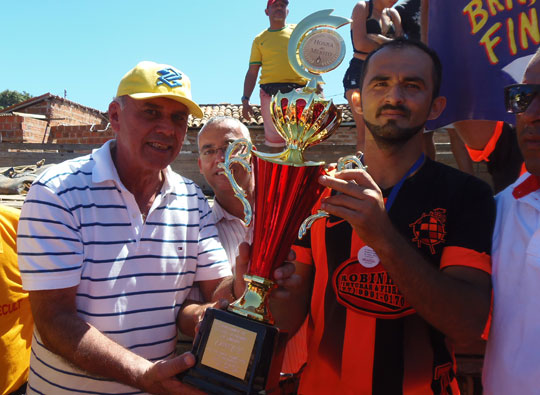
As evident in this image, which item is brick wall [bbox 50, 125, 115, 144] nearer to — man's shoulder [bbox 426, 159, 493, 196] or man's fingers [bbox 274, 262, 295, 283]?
man's fingers [bbox 274, 262, 295, 283]

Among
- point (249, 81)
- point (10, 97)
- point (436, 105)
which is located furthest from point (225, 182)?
point (10, 97)

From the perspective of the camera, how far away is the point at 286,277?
1331 millimetres

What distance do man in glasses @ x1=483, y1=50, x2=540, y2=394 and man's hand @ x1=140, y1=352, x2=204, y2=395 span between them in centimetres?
92

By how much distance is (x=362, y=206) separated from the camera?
106cm

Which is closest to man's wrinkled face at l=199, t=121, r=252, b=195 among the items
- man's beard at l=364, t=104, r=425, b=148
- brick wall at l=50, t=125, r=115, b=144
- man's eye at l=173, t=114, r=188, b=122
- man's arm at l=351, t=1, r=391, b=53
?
man's eye at l=173, t=114, r=188, b=122

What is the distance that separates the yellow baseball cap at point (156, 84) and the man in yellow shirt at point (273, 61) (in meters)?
2.20

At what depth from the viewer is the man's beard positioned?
4.31 ft

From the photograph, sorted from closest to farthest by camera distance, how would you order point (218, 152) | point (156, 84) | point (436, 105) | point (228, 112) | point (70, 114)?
point (436, 105) < point (156, 84) < point (218, 152) < point (228, 112) < point (70, 114)

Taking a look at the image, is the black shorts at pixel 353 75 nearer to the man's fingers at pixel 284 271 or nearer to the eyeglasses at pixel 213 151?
the eyeglasses at pixel 213 151

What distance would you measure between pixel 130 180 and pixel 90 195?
0.72ft

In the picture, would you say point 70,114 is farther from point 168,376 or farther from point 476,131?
point 168,376

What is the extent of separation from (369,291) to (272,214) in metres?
0.38

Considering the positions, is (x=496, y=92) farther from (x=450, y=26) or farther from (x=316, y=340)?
(x=316, y=340)

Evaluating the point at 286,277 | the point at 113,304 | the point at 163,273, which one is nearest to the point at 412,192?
the point at 286,277
